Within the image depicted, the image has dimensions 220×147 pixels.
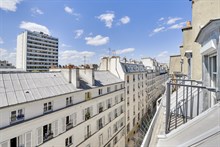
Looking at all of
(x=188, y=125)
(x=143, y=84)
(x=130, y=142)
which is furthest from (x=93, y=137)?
(x=143, y=84)

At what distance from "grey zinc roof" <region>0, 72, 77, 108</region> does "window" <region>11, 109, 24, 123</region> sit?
67 cm

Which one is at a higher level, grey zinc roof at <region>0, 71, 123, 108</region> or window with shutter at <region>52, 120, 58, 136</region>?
grey zinc roof at <region>0, 71, 123, 108</region>

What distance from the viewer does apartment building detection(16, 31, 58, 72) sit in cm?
9262

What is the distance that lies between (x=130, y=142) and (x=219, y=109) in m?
33.4

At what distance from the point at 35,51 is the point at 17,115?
96930 millimetres

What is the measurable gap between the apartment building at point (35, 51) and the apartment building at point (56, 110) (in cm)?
7175

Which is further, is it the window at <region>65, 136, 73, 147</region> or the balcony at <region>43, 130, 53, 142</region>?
the window at <region>65, 136, 73, 147</region>

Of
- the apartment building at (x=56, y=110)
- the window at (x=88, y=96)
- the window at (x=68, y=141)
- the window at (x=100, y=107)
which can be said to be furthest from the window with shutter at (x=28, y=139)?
the window at (x=100, y=107)

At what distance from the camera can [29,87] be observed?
1377cm

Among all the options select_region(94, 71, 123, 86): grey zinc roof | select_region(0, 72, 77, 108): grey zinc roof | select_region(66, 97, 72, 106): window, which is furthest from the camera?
select_region(94, 71, 123, 86): grey zinc roof

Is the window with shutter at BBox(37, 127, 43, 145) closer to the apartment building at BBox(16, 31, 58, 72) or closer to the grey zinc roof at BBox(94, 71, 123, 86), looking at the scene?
the grey zinc roof at BBox(94, 71, 123, 86)

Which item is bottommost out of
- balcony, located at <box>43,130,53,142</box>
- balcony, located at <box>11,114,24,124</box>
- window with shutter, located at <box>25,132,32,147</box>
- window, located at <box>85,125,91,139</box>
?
window, located at <box>85,125,91,139</box>

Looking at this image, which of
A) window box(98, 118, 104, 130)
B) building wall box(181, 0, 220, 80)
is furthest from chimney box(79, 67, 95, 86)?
building wall box(181, 0, 220, 80)

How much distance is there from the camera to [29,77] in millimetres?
15305
